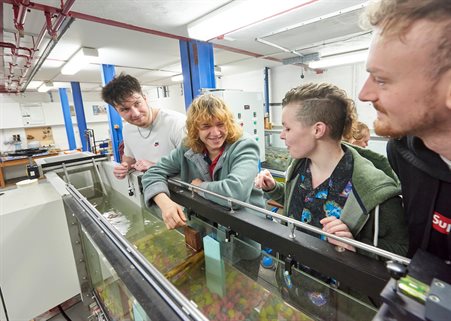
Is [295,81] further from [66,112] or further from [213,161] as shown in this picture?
[66,112]

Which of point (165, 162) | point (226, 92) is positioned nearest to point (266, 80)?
point (226, 92)

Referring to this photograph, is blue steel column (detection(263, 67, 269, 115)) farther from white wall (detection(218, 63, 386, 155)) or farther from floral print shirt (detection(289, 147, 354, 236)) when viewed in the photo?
floral print shirt (detection(289, 147, 354, 236))

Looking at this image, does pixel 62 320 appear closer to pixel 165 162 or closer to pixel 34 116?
pixel 165 162

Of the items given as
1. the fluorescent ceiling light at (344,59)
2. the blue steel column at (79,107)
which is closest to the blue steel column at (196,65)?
the fluorescent ceiling light at (344,59)

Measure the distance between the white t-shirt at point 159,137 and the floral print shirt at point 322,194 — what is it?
930 millimetres

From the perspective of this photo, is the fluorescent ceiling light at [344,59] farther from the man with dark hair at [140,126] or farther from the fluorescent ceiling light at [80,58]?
the fluorescent ceiling light at [80,58]

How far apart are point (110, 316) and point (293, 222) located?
1.02 m

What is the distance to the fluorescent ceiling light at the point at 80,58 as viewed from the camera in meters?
3.28

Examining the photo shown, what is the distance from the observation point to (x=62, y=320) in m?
1.65

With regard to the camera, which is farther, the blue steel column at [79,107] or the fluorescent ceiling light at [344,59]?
the blue steel column at [79,107]

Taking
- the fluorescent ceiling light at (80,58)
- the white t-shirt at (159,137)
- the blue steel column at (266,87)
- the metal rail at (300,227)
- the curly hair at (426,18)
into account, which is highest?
the fluorescent ceiling light at (80,58)

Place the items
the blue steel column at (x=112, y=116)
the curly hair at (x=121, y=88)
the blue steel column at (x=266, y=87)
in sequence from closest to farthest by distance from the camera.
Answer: the curly hair at (x=121, y=88) < the blue steel column at (x=112, y=116) < the blue steel column at (x=266, y=87)

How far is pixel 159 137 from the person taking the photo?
67.0 inches

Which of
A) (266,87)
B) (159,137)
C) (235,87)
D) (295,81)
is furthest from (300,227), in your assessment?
(235,87)
